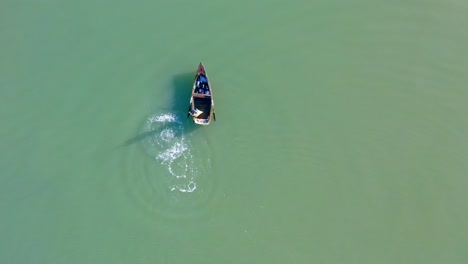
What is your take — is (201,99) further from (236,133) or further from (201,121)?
(236,133)

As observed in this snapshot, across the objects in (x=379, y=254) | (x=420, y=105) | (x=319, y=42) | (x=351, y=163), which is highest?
(x=319, y=42)

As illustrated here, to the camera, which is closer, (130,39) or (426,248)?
(426,248)

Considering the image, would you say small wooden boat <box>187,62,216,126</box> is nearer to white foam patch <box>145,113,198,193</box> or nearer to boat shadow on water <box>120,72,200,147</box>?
boat shadow on water <box>120,72,200,147</box>

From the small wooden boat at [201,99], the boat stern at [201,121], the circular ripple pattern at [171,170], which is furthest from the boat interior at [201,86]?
the circular ripple pattern at [171,170]

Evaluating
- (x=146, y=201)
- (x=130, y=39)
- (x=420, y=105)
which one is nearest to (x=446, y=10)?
(x=420, y=105)

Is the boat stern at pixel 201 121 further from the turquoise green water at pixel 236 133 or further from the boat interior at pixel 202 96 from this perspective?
the turquoise green water at pixel 236 133

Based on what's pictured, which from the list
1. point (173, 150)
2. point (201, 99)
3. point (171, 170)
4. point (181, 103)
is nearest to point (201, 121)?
point (201, 99)

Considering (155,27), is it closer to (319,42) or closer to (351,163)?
(319,42)
